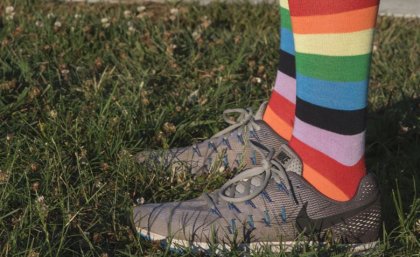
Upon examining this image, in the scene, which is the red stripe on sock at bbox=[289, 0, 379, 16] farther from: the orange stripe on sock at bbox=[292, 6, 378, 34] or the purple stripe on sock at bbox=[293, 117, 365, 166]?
the purple stripe on sock at bbox=[293, 117, 365, 166]

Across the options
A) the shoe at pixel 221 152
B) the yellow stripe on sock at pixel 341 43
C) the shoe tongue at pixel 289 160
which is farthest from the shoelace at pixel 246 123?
the yellow stripe on sock at pixel 341 43

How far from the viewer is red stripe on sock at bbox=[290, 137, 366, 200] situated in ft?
6.34

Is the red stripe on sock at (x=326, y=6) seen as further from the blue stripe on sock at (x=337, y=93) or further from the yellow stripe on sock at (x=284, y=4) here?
the yellow stripe on sock at (x=284, y=4)

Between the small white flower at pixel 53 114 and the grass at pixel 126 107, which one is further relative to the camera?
the small white flower at pixel 53 114

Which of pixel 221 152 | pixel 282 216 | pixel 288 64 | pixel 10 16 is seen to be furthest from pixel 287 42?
pixel 10 16

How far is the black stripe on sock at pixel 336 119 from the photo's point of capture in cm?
188

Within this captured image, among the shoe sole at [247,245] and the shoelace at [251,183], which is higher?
the shoelace at [251,183]

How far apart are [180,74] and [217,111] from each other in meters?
0.39

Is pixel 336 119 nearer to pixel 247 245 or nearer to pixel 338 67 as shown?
pixel 338 67

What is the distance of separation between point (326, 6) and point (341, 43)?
9 cm

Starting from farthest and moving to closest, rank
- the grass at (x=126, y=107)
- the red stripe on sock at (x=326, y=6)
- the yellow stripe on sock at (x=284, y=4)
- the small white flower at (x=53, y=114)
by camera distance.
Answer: the small white flower at (x=53, y=114) < the yellow stripe on sock at (x=284, y=4) < the grass at (x=126, y=107) < the red stripe on sock at (x=326, y=6)

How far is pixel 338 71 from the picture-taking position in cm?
183

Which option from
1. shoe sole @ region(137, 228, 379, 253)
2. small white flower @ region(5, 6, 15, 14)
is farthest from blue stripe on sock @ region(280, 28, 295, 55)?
small white flower @ region(5, 6, 15, 14)

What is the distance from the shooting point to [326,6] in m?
1.78
